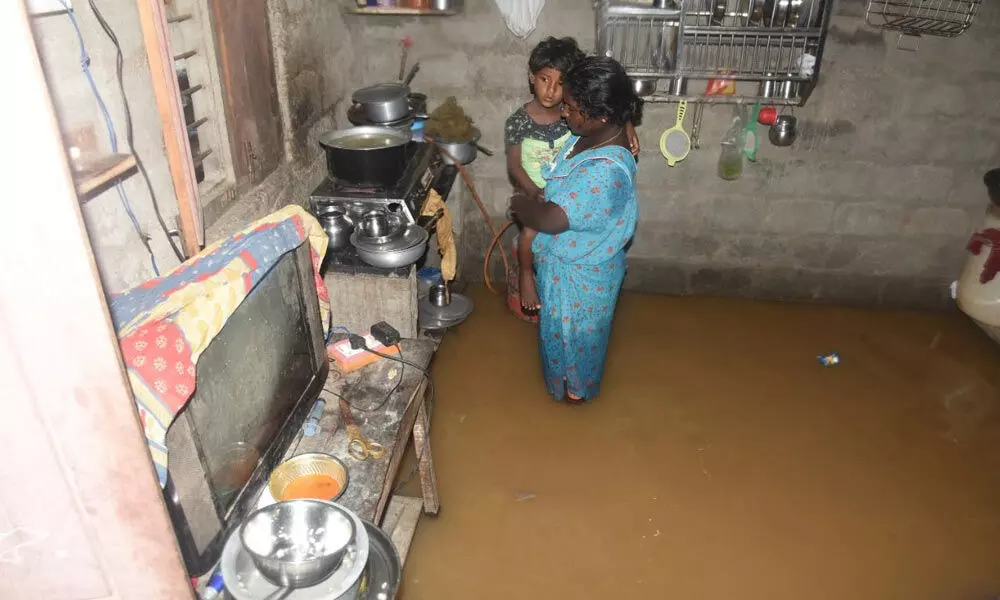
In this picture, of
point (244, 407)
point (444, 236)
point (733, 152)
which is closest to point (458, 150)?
point (444, 236)

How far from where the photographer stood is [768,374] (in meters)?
3.68

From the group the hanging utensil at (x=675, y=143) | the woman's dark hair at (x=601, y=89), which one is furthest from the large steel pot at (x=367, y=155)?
the hanging utensil at (x=675, y=143)

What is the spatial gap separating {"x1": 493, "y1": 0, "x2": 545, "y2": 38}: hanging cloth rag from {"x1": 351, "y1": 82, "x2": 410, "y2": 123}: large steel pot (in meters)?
0.80

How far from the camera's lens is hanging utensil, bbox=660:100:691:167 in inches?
150

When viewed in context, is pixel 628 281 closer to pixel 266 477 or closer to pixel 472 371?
pixel 472 371

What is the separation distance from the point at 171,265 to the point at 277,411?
2.28 ft

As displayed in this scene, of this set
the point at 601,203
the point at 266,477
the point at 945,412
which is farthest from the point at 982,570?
the point at 266,477

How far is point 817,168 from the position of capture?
3902mm

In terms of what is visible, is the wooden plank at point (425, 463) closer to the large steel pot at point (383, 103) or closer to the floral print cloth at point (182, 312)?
the floral print cloth at point (182, 312)

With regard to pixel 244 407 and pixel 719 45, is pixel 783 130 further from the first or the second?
pixel 244 407

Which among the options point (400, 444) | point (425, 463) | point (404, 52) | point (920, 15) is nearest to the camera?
point (400, 444)

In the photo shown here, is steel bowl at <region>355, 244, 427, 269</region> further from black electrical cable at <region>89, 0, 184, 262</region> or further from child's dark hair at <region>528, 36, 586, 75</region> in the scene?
child's dark hair at <region>528, 36, 586, 75</region>

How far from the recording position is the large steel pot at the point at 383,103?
3057 mm

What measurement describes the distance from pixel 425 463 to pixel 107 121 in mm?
1563
